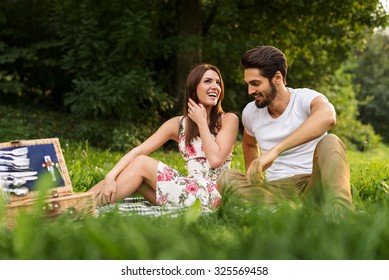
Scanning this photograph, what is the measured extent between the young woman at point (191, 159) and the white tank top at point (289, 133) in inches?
10.5

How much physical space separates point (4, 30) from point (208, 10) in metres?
4.31

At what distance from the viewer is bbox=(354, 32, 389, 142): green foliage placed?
1120 inches

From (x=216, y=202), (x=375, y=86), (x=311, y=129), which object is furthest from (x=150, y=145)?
(x=375, y=86)

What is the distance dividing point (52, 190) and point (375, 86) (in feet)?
89.8

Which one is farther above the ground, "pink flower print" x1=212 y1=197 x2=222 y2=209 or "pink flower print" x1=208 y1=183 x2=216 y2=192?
"pink flower print" x1=208 y1=183 x2=216 y2=192

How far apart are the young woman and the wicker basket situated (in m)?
0.53

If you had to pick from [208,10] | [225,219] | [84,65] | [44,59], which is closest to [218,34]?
[208,10]

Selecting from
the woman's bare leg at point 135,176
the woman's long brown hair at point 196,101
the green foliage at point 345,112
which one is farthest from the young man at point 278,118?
the green foliage at point 345,112

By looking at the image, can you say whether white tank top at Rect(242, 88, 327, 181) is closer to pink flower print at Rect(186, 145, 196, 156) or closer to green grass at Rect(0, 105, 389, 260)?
pink flower print at Rect(186, 145, 196, 156)

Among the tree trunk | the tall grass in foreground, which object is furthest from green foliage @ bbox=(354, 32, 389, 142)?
the tall grass in foreground
